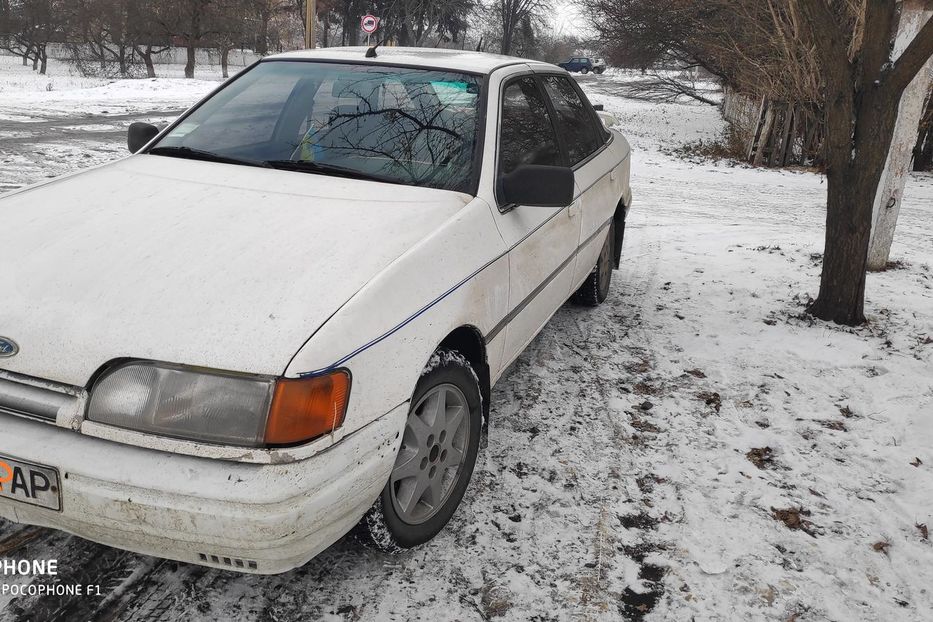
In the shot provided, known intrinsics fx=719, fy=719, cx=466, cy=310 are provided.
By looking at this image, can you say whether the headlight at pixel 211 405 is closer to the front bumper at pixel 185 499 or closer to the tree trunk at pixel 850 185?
the front bumper at pixel 185 499

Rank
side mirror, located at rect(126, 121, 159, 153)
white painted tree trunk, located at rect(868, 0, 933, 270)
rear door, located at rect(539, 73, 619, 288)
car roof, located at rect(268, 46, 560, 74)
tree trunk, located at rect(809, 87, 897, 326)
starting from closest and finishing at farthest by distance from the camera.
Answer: car roof, located at rect(268, 46, 560, 74)
side mirror, located at rect(126, 121, 159, 153)
rear door, located at rect(539, 73, 619, 288)
tree trunk, located at rect(809, 87, 897, 326)
white painted tree trunk, located at rect(868, 0, 933, 270)

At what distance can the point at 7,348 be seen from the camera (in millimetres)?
1983

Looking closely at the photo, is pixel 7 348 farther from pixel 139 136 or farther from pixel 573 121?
pixel 573 121

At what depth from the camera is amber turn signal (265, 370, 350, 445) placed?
6.18ft

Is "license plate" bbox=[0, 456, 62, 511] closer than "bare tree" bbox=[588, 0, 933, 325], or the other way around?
"license plate" bbox=[0, 456, 62, 511]

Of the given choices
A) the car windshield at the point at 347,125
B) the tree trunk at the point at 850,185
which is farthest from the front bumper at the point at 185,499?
the tree trunk at the point at 850,185

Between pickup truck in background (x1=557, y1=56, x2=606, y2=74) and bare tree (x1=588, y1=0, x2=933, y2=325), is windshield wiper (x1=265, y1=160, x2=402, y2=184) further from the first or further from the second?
pickup truck in background (x1=557, y1=56, x2=606, y2=74)

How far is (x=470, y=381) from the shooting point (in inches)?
106

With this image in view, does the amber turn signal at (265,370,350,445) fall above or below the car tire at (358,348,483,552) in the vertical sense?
above

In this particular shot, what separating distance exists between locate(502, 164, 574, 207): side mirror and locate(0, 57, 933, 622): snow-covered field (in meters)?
1.17

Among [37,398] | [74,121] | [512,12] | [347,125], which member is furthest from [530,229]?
[512,12]

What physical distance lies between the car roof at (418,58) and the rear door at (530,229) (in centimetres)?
17

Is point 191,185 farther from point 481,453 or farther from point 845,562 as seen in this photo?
point 845,562

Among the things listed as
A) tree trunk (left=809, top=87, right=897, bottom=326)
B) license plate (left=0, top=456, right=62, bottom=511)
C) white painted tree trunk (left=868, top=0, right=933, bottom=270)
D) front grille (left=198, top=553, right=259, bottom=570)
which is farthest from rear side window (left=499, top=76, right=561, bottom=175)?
white painted tree trunk (left=868, top=0, right=933, bottom=270)
